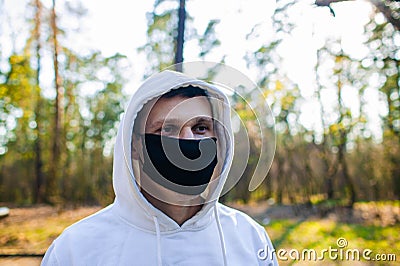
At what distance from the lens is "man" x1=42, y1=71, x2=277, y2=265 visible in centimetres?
164

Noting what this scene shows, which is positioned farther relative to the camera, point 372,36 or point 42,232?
point 42,232

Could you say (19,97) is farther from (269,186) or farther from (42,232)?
(269,186)

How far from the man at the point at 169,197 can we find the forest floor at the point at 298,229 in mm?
4619

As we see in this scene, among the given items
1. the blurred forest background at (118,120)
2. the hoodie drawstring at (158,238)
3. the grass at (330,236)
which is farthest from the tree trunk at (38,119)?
the hoodie drawstring at (158,238)

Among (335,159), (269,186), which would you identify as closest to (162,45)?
(335,159)

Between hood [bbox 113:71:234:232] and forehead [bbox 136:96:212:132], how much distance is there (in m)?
0.04

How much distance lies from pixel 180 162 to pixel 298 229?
322 inches

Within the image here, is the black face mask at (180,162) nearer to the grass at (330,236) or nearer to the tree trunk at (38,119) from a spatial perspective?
the grass at (330,236)

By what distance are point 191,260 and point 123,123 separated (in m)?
0.67

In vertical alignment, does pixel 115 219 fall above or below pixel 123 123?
below

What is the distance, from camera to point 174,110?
171 cm

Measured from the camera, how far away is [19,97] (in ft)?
31.2

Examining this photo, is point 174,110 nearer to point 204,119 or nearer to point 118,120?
point 204,119

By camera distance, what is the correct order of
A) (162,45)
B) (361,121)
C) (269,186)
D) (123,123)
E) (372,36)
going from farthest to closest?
(269,186)
(361,121)
(162,45)
(372,36)
(123,123)
